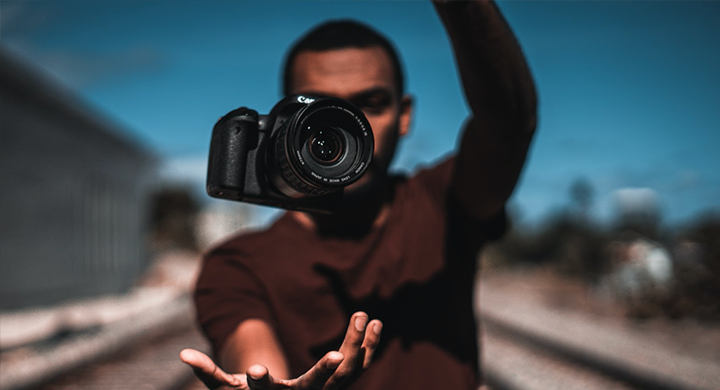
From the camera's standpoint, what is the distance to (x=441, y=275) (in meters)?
1.88

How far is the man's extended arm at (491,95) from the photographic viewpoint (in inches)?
53.3

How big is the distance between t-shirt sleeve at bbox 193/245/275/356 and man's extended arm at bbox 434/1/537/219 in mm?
667

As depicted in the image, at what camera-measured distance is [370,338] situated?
1225 mm

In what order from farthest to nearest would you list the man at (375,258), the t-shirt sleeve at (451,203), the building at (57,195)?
1. the building at (57,195)
2. the t-shirt sleeve at (451,203)
3. the man at (375,258)

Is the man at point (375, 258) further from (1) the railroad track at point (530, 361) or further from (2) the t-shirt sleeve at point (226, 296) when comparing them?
(1) the railroad track at point (530, 361)

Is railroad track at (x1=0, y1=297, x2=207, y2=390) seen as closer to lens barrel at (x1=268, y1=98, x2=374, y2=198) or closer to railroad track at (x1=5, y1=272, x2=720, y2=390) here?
railroad track at (x1=5, y1=272, x2=720, y2=390)

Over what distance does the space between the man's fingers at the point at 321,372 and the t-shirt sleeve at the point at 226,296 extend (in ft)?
1.57

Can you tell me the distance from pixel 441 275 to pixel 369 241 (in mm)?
238

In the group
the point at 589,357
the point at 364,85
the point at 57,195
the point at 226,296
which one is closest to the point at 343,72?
the point at 364,85

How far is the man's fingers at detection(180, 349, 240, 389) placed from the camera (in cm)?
117

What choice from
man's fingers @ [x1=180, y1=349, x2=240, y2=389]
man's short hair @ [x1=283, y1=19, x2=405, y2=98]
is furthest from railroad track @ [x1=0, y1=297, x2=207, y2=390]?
man's fingers @ [x1=180, y1=349, x2=240, y2=389]

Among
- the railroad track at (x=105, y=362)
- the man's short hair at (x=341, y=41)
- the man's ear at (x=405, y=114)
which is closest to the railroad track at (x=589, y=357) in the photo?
the railroad track at (x=105, y=362)

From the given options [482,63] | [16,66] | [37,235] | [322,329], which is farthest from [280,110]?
[37,235]

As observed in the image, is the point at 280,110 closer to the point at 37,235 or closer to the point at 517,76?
the point at 517,76
